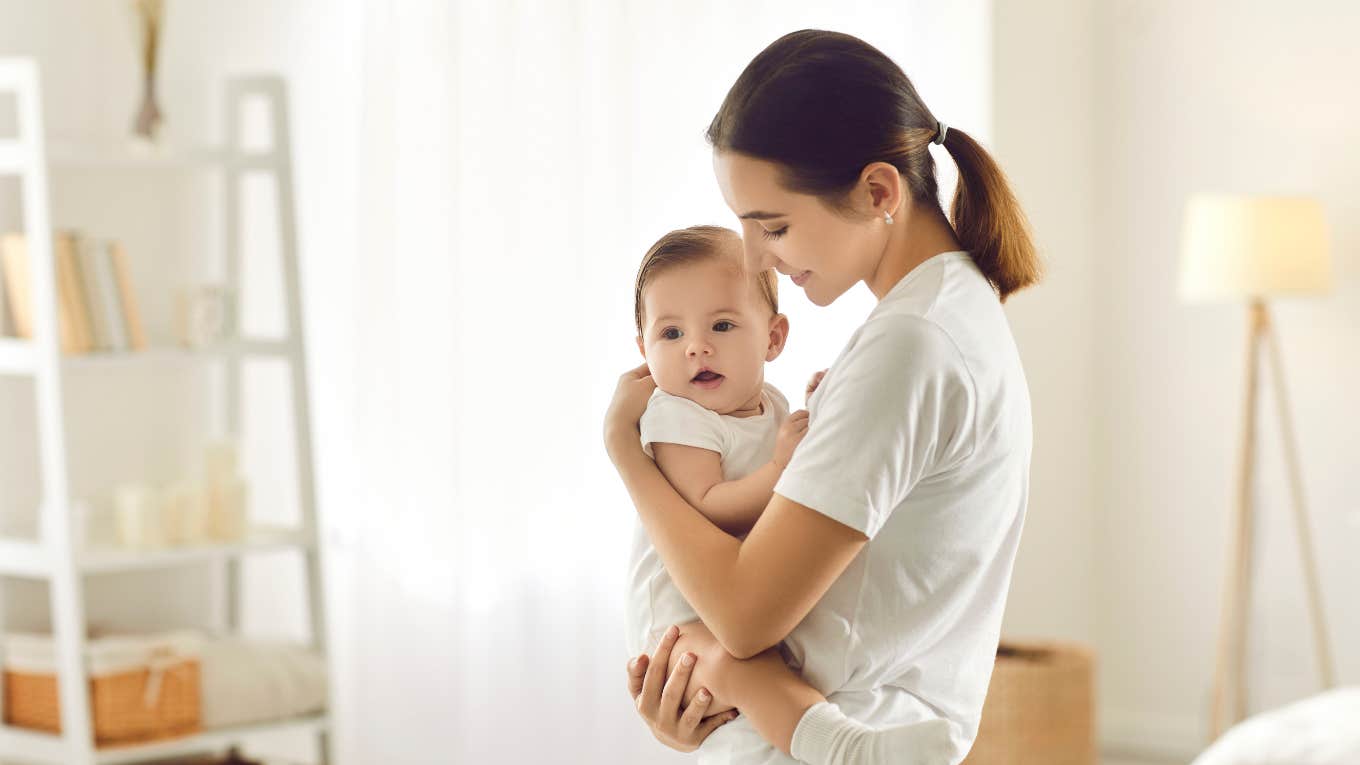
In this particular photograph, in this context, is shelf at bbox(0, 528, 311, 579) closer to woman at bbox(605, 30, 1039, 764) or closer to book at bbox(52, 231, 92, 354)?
book at bbox(52, 231, 92, 354)

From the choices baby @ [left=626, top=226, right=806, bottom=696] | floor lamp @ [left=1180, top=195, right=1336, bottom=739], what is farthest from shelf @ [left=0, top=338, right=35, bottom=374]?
floor lamp @ [left=1180, top=195, right=1336, bottom=739]

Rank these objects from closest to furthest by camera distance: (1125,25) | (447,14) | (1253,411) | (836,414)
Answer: (836,414), (447,14), (1253,411), (1125,25)

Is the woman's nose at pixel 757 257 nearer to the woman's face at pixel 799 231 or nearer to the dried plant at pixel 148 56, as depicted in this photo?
the woman's face at pixel 799 231

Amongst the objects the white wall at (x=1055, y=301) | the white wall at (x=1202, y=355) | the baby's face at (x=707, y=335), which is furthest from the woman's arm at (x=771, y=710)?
the white wall at (x=1202, y=355)

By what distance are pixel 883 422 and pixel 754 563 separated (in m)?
0.16

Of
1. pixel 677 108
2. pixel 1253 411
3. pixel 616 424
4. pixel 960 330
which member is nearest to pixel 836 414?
pixel 960 330

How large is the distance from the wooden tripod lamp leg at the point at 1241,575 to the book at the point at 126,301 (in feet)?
9.51

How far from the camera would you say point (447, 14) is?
10.6 ft

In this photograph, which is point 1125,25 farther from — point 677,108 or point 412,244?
point 412,244

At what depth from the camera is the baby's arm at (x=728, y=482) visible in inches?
53.6

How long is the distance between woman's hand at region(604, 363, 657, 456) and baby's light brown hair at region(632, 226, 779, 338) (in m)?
0.11

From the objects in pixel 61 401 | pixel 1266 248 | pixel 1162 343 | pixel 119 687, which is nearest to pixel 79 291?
pixel 61 401

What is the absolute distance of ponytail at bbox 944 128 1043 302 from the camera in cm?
133

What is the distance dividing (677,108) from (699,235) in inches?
70.7
